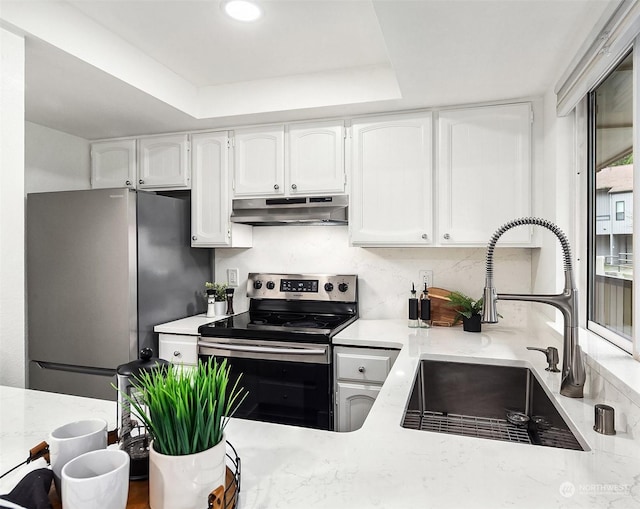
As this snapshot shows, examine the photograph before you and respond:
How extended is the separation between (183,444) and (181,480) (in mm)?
57

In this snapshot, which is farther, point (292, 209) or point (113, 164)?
point (113, 164)

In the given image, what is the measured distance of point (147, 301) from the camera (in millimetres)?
2541

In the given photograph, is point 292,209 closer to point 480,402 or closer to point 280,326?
point 280,326

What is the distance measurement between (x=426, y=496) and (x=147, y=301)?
2.15 meters

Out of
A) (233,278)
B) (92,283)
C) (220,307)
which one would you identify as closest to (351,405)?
(220,307)

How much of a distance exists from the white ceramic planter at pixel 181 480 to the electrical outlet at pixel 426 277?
2256 mm

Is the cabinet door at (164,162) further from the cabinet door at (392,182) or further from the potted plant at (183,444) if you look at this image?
the potted plant at (183,444)

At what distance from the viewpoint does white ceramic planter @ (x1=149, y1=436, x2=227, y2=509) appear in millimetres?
692

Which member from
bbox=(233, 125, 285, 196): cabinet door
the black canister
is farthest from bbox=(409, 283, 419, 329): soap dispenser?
the black canister

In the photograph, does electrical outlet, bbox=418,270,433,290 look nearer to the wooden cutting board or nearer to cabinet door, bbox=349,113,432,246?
the wooden cutting board

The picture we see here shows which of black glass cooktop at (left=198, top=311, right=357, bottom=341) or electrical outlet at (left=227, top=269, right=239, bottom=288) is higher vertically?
electrical outlet at (left=227, top=269, right=239, bottom=288)

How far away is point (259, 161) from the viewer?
2.78 m

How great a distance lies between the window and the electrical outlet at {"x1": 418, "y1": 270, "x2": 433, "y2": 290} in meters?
1.01

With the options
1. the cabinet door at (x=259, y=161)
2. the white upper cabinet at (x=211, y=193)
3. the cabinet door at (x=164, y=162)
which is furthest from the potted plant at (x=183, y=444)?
the cabinet door at (x=164, y=162)
